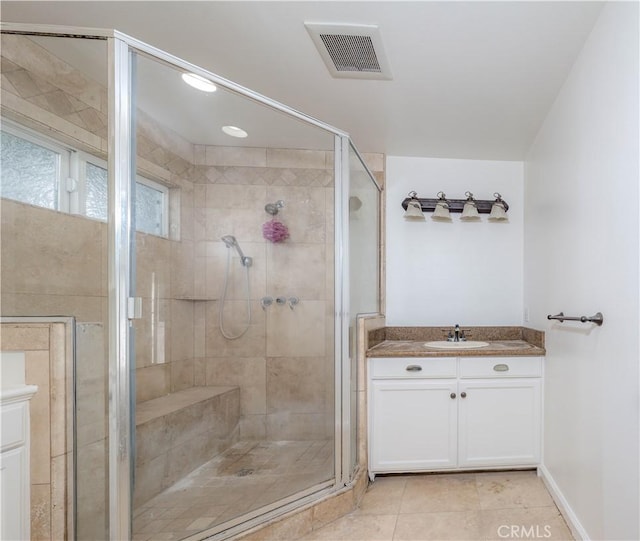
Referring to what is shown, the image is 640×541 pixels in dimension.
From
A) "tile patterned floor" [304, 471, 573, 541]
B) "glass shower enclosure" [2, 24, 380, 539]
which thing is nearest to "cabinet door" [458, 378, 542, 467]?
"tile patterned floor" [304, 471, 573, 541]

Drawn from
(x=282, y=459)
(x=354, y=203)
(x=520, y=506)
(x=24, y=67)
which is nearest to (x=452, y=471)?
(x=520, y=506)

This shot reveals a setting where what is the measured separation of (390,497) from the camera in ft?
6.73

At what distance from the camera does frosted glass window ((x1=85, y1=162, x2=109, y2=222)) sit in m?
1.29

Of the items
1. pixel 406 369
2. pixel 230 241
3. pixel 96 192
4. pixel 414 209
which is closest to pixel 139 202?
pixel 96 192

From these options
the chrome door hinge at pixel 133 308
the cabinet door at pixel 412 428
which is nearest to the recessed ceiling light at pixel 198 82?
the chrome door hinge at pixel 133 308

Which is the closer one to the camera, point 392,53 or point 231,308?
point 392,53

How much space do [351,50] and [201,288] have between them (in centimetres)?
152

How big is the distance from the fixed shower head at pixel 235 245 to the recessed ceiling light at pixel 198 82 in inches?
32.4

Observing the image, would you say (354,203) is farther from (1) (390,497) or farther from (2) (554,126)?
(1) (390,497)

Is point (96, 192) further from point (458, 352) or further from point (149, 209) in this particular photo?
point (458, 352)

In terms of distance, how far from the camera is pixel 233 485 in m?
1.82

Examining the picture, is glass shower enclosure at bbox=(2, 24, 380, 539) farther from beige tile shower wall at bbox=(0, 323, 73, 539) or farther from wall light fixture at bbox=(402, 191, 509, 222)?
wall light fixture at bbox=(402, 191, 509, 222)

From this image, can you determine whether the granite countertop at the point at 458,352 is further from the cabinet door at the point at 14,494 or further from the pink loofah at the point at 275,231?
the cabinet door at the point at 14,494

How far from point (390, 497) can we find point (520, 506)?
69 cm
